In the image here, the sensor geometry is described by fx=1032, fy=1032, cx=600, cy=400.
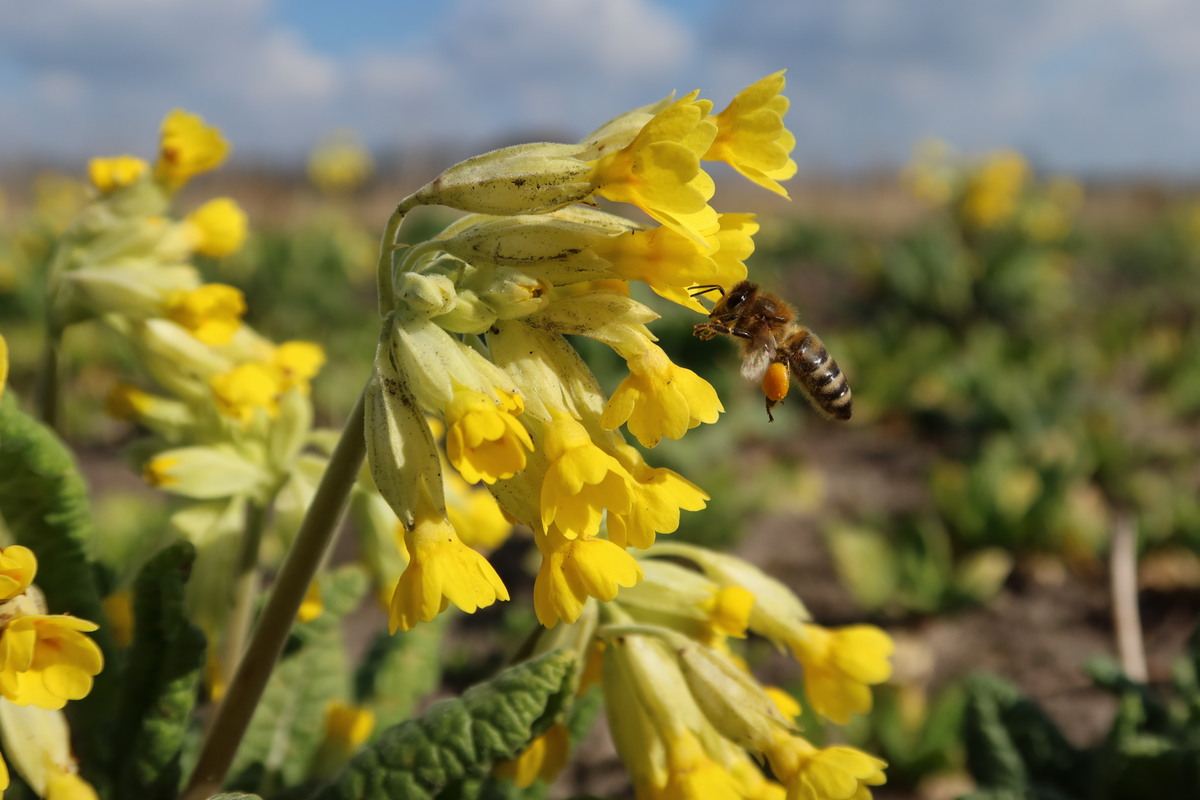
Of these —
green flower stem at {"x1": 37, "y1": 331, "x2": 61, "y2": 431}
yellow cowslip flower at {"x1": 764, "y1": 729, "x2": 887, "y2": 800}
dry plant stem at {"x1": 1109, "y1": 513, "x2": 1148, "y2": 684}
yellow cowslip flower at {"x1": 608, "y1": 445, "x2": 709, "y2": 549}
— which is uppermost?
yellow cowslip flower at {"x1": 608, "y1": 445, "x2": 709, "y2": 549}

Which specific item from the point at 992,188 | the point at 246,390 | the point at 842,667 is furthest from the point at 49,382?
the point at 992,188

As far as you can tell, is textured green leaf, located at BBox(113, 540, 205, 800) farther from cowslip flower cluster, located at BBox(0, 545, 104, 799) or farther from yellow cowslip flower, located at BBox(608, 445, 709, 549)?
yellow cowslip flower, located at BBox(608, 445, 709, 549)

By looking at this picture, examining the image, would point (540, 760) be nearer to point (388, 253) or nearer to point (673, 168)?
point (388, 253)

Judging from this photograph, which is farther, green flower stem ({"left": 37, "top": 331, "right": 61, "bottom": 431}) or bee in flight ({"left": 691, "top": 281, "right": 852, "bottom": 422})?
green flower stem ({"left": 37, "top": 331, "right": 61, "bottom": 431})

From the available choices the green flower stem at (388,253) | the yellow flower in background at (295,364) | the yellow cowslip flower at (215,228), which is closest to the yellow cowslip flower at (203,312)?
the yellow flower in background at (295,364)

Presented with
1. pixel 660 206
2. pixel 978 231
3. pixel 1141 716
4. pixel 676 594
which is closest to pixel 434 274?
pixel 660 206

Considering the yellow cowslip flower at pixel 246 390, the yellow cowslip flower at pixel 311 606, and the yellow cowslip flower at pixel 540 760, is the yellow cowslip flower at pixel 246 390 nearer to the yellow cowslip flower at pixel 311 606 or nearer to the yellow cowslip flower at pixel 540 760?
the yellow cowslip flower at pixel 311 606

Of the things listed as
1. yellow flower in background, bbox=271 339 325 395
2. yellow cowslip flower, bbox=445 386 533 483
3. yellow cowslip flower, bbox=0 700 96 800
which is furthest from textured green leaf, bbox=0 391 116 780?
yellow cowslip flower, bbox=445 386 533 483

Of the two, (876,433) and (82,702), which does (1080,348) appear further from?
(82,702)
